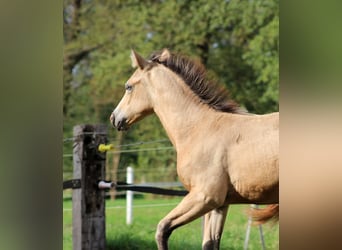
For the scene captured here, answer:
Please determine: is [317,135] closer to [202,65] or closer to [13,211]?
[202,65]

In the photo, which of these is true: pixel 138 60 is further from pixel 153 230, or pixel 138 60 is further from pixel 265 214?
pixel 265 214

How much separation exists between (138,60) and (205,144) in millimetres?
684

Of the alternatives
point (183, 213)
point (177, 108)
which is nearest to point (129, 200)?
point (183, 213)

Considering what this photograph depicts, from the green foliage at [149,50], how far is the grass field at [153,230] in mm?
270

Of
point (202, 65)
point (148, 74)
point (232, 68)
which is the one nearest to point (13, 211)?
point (148, 74)

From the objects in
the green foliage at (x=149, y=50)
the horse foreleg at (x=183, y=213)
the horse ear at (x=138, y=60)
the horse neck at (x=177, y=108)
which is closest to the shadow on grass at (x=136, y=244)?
the horse foreleg at (x=183, y=213)

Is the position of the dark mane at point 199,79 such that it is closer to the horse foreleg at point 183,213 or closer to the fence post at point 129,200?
the horse foreleg at point 183,213

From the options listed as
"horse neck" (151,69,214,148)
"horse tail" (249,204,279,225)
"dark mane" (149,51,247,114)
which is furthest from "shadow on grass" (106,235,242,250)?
"dark mane" (149,51,247,114)

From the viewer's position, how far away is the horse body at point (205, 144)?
3.65 metres

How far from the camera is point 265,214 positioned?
12.4 ft

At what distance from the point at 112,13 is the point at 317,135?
5.23ft

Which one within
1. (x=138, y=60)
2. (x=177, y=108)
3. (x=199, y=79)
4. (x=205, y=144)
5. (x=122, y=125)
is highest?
(x=138, y=60)

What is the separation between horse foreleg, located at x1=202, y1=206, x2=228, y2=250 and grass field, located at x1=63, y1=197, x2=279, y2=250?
4 cm

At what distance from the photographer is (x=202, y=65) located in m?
3.85
